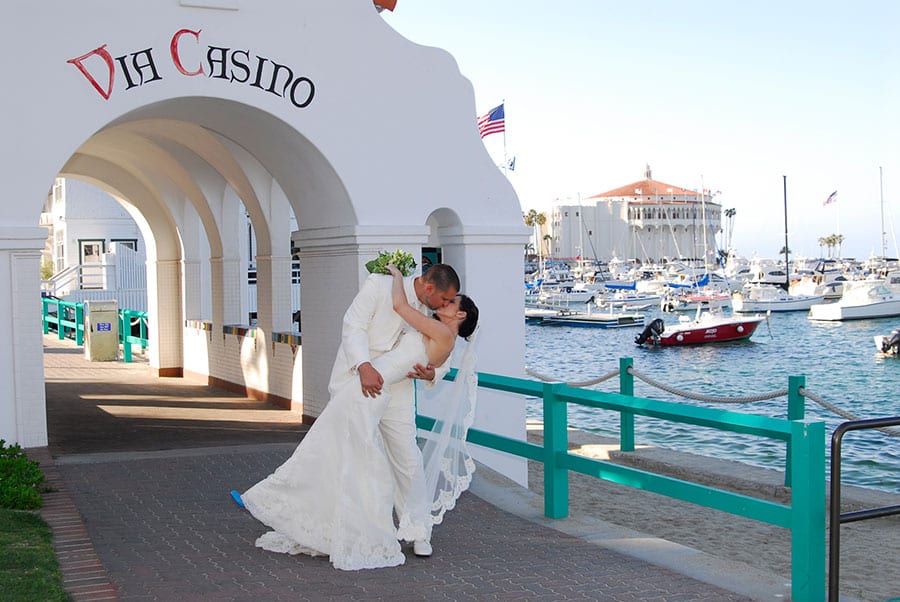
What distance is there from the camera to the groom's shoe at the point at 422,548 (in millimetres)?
6645

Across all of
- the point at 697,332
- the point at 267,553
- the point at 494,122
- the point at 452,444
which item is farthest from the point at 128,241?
the point at 697,332

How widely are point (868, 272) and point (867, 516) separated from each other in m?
107

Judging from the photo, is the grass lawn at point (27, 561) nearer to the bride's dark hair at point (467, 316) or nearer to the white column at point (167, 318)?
the bride's dark hair at point (467, 316)

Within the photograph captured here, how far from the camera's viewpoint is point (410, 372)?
21.6 ft

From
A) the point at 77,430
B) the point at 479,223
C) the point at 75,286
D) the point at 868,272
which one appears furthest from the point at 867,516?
the point at 868,272

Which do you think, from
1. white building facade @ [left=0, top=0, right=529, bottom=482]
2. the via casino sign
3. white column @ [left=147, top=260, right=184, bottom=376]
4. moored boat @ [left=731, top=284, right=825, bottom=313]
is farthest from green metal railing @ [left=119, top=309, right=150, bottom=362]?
moored boat @ [left=731, top=284, right=825, bottom=313]

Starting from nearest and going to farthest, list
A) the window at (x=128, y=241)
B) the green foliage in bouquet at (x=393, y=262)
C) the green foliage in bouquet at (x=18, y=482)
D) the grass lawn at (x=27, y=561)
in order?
the grass lawn at (x=27, y=561) < the green foliage in bouquet at (x=393, y=262) < the green foliage in bouquet at (x=18, y=482) < the window at (x=128, y=241)

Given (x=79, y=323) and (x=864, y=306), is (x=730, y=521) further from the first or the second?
(x=864, y=306)

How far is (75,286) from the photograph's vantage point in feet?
103

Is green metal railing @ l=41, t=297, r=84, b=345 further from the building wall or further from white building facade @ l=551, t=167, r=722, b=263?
the building wall

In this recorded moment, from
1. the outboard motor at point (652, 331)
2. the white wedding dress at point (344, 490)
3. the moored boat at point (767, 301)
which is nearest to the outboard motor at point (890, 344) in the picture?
the outboard motor at point (652, 331)

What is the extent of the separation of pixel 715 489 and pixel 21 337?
6.38m

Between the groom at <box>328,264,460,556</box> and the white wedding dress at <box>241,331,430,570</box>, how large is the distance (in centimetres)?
9

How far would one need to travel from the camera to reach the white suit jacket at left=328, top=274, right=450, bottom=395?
655 cm
